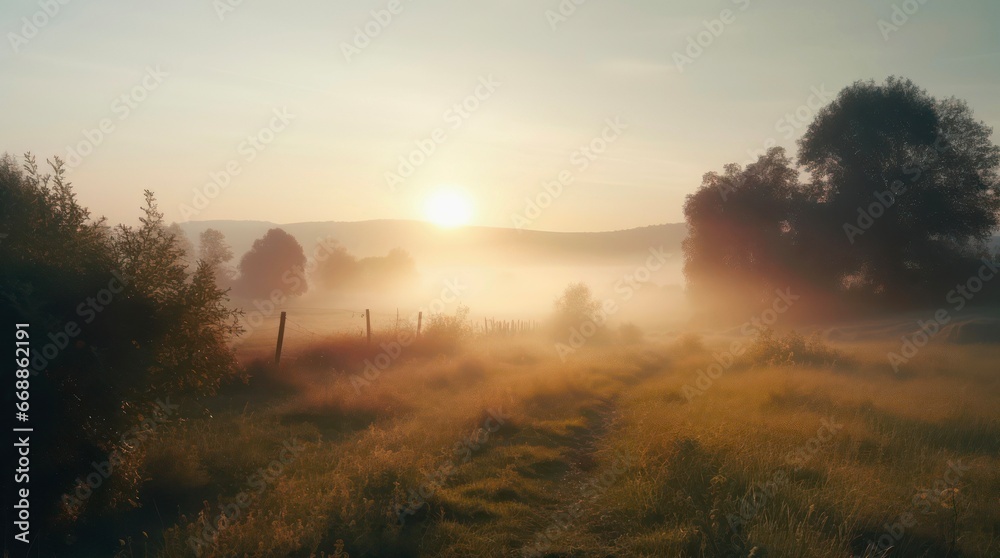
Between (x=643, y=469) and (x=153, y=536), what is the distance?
7489 millimetres

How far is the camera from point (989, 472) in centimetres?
890

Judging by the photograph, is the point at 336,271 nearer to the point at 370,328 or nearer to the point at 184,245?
the point at 184,245

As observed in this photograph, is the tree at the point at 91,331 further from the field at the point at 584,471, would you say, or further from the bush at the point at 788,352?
the bush at the point at 788,352

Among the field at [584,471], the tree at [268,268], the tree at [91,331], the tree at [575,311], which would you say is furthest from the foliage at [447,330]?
the tree at [268,268]

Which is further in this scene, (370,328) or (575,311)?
(575,311)

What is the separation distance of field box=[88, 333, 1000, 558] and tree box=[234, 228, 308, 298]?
54790mm

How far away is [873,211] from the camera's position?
3591 centimetres

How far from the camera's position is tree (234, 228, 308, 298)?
6906 cm

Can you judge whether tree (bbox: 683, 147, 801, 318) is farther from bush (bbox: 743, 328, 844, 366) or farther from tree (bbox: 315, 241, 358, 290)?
tree (bbox: 315, 241, 358, 290)

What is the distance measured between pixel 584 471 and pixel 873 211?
35.0 metres

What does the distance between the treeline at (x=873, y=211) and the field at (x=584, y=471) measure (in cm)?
2125

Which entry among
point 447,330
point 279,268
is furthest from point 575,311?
point 279,268

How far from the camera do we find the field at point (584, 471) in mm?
6910

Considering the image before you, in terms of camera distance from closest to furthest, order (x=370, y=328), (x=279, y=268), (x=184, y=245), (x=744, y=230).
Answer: (x=370, y=328), (x=744, y=230), (x=184, y=245), (x=279, y=268)
